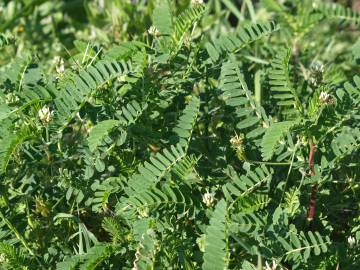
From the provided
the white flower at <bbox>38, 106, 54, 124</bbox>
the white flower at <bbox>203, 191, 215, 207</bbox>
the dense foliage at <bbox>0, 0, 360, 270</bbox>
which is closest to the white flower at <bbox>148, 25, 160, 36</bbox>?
the dense foliage at <bbox>0, 0, 360, 270</bbox>

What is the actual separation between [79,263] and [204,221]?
0.33 metres

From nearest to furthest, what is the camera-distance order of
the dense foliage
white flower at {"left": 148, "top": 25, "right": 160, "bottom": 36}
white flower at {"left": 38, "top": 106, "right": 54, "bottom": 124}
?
the dense foliage, white flower at {"left": 38, "top": 106, "right": 54, "bottom": 124}, white flower at {"left": 148, "top": 25, "right": 160, "bottom": 36}

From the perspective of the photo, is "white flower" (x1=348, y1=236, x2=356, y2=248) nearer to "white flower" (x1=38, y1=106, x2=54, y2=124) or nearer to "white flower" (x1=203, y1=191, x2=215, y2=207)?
"white flower" (x1=203, y1=191, x2=215, y2=207)

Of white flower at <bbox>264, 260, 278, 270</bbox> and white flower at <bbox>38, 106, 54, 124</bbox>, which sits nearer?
white flower at <bbox>264, 260, 278, 270</bbox>

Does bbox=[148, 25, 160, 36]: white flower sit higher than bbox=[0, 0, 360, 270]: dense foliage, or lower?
higher

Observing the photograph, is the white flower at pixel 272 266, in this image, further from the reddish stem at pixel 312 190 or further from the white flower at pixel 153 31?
the white flower at pixel 153 31

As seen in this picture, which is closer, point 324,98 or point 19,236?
point 324,98

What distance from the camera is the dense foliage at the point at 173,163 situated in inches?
70.8

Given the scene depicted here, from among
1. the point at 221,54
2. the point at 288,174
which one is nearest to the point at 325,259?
the point at 288,174

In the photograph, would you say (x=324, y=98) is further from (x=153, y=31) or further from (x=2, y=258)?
(x=2, y=258)

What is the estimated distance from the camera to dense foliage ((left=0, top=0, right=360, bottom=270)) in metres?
1.80

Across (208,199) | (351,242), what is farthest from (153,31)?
(351,242)

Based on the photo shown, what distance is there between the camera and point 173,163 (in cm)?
195

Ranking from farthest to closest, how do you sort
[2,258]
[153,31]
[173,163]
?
[153,31] → [173,163] → [2,258]
